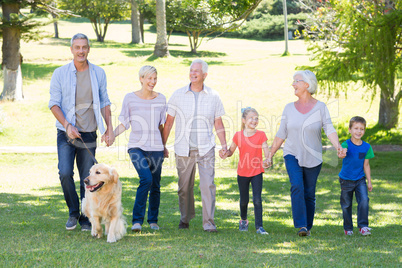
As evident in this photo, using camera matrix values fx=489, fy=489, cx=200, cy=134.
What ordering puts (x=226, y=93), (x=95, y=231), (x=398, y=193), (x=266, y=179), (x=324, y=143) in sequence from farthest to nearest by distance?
(x=226, y=93), (x=324, y=143), (x=266, y=179), (x=398, y=193), (x=95, y=231)

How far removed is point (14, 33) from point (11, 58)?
46.1 inches

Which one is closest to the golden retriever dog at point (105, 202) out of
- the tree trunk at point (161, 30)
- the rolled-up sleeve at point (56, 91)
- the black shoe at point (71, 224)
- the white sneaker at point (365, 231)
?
the black shoe at point (71, 224)

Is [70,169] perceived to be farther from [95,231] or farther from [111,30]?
[111,30]

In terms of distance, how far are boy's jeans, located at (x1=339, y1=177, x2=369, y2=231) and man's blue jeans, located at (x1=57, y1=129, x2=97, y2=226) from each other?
3.46m

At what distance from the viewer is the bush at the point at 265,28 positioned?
178ft

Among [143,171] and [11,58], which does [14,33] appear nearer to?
[11,58]

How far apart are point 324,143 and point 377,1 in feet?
18.1

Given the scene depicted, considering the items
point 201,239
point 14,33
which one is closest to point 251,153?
point 201,239

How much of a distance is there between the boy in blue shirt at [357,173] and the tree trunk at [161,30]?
21590 mm

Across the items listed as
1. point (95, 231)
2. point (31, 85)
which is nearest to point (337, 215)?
point (95, 231)

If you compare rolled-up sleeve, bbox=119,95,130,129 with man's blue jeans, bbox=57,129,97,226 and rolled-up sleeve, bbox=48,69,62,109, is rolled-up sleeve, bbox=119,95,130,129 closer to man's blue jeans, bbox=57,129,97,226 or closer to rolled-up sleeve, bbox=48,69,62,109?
man's blue jeans, bbox=57,129,97,226

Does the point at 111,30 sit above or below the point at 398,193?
above

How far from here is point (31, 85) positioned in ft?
80.3

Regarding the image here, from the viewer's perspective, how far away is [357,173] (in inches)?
261
